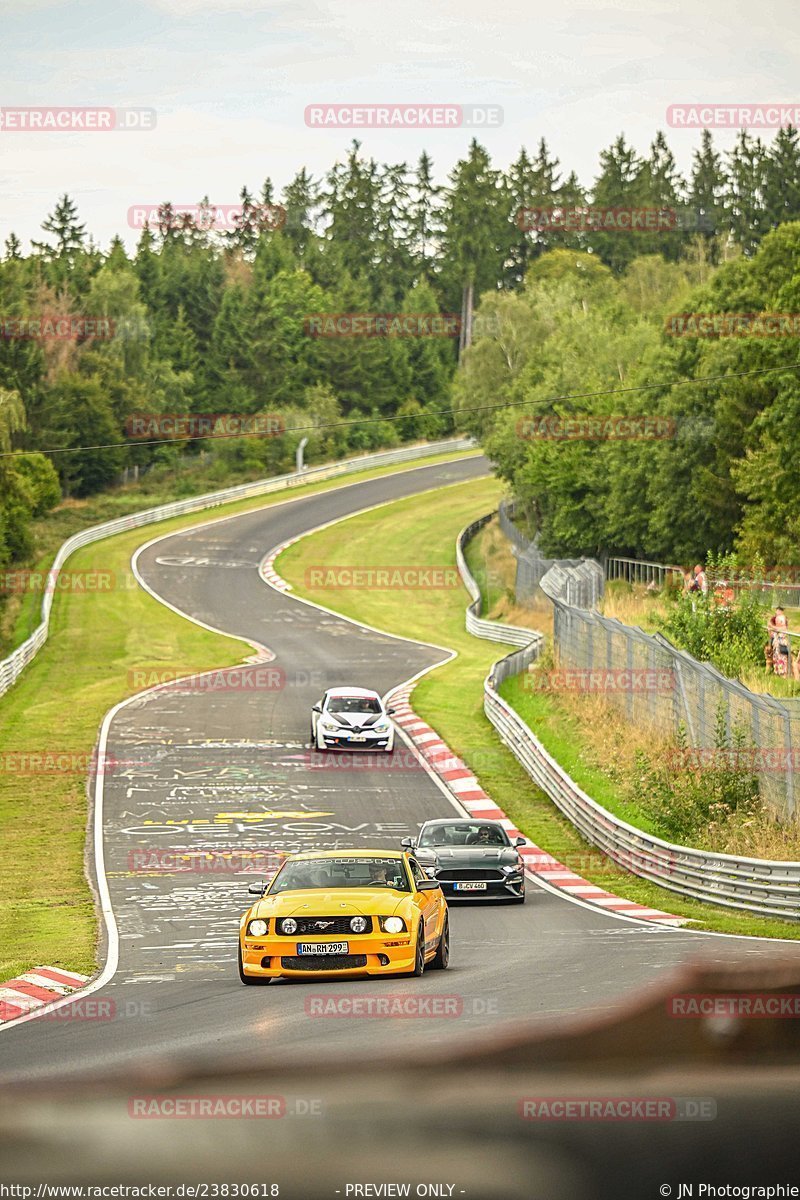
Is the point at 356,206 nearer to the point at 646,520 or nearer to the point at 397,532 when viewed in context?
the point at 397,532

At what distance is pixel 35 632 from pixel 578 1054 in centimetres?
4577

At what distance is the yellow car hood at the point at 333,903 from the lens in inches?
591

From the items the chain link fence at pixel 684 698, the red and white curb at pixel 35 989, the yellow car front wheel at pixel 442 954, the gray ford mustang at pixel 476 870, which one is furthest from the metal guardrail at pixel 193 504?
the yellow car front wheel at pixel 442 954

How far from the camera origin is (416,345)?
449 feet

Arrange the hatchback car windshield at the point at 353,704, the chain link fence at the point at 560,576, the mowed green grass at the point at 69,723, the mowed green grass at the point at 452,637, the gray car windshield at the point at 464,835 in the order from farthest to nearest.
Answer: the chain link fence at the point at 560,576 → the hatchback car windshield at the point at 353,704 → the mowed green grass at the point at 452,637 → the gray car windshield at the point at 464,835 → the mowed green grass at the point at 69,723

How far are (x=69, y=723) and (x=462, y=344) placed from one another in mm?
119593

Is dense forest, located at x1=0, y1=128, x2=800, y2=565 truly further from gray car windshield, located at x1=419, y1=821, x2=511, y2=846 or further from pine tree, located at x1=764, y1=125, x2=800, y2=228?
gray car windshield, located at x1=419, y1=821, x2=511, y2=846

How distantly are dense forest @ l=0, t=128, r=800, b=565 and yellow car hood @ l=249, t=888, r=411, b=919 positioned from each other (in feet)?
129

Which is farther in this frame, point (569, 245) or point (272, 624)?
point (569, 245)

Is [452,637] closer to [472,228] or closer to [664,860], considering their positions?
[664,860]

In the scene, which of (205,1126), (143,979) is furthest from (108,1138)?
(143,979)

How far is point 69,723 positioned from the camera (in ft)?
137

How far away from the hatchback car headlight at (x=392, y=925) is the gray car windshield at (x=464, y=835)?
29.2ft

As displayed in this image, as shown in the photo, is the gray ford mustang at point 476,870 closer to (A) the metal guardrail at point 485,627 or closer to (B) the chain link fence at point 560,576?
(A) the metal guardrail at point 485,627
